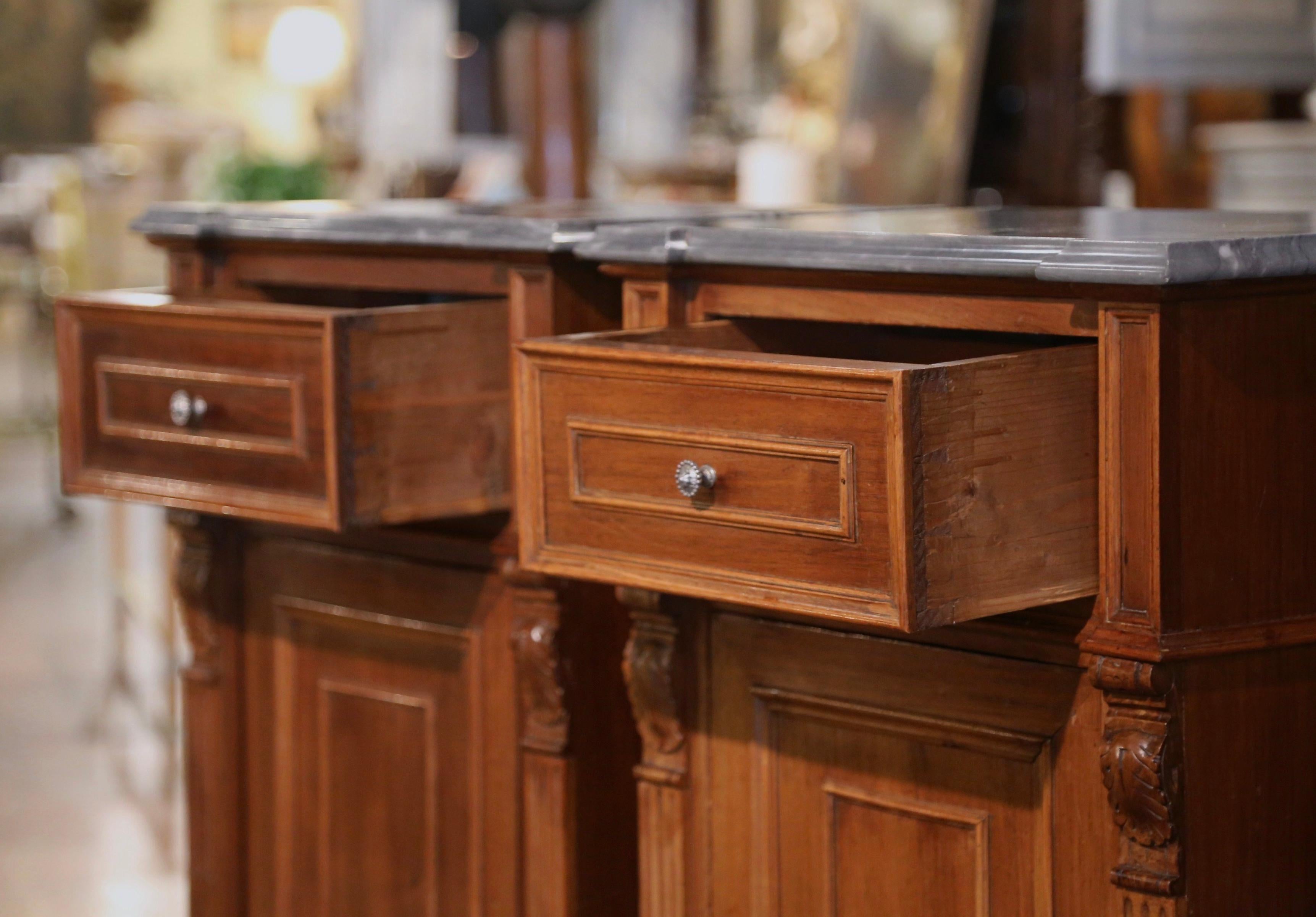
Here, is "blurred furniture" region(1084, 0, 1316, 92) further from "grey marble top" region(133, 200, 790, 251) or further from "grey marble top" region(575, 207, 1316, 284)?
"grey marble top" region(575, 207, 1316, 284)

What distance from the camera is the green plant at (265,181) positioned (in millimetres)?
2770

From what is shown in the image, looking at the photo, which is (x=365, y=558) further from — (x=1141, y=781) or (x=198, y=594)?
(x=1141, y=781)

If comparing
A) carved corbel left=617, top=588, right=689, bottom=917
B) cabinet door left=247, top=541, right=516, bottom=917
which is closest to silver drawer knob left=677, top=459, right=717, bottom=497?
carved corbel left=617, top=588, right=689, bottom=917

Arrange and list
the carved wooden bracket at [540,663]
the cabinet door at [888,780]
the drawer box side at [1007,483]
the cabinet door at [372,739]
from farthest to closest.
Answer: the cabinet door at [372,739] → the carved wooden bracket at [540,663] → the cabinet door at [888,780] → the drawer box side at [1007,483]

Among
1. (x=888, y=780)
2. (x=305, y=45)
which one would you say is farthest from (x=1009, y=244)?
(x=305, y=45)

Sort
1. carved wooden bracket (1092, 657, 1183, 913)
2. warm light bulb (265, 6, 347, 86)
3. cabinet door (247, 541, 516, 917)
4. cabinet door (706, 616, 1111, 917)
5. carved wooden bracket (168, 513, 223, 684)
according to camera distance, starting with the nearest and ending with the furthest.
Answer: carved wooden bracket (1092, 657, 1183, 913) < cabinet door (706, 616, 1111, 917) < cabinet door (247, 541, 516, 917) < carved wooden bracket (168, 513, 223, 684) < warm light bulb (265, 6, 347, 86)

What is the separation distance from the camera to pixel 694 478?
127 cm

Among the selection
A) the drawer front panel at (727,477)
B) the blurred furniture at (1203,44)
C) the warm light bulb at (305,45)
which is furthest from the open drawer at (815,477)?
the warm light bulb at (305,45)

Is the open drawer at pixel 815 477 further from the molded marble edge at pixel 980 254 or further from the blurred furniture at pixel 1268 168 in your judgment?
the blurred furniture at pixel 1268 168

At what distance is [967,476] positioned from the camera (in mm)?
1175

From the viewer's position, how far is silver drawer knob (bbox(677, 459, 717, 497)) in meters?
1.27

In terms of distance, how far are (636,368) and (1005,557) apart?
1.00 ft

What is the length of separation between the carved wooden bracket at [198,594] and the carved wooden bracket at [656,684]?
2.10 feet

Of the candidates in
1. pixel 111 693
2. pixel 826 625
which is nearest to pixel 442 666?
pixel 826 625
